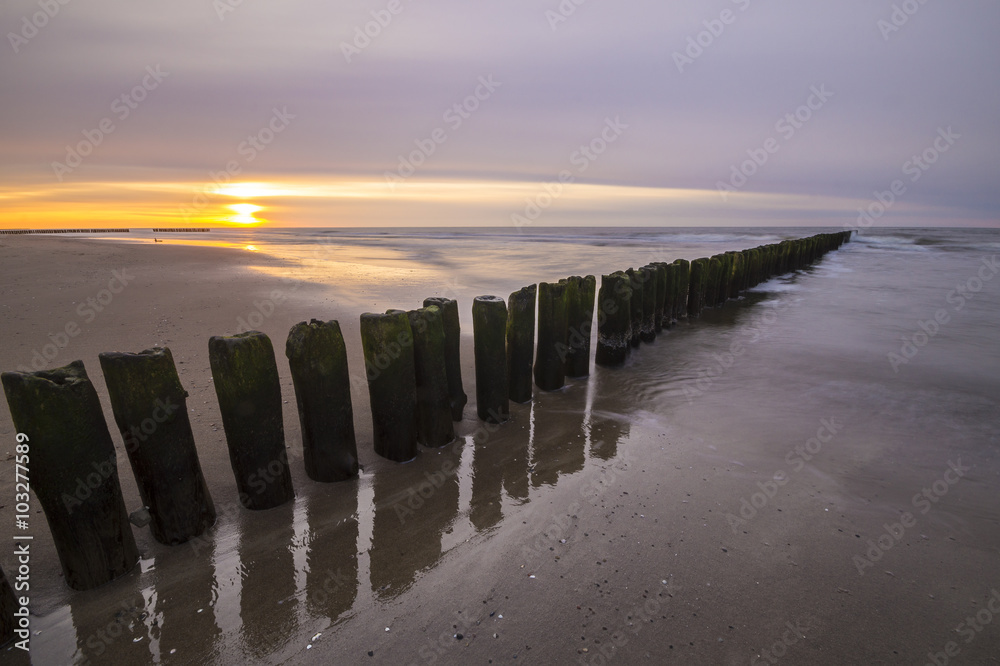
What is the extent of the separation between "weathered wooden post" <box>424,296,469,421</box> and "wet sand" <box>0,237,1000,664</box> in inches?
8.8

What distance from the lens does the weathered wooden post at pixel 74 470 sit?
235 cm

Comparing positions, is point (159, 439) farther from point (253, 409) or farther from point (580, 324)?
point (580, 324)

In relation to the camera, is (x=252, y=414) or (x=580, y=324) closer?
(x=252, y=414)

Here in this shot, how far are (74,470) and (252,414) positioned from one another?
2.87 feet

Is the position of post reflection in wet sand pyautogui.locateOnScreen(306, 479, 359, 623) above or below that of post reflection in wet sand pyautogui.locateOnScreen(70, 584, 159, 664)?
below

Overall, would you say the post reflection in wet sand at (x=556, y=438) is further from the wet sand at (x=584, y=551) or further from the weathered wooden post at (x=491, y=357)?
the weathered wooden post at (x=491, y=357)

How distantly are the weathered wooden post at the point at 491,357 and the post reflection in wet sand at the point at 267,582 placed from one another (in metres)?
1.94

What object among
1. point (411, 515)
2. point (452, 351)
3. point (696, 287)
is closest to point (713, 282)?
point (696, 287)

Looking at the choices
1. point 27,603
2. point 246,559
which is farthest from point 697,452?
point 27,603

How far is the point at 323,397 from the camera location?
11.3ft

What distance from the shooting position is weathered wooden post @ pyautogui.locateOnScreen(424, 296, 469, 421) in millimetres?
4438

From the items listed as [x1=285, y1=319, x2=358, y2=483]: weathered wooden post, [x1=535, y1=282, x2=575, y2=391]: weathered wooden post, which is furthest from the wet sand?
[x1=535, y1=282, x2=575, y2=391]: weathered wooden post

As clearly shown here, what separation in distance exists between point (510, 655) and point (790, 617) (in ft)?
4.69

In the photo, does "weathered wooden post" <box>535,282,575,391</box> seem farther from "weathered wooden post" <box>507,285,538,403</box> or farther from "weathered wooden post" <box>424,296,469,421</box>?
"weathered wooden post" <box>424,296,469,421</box>
